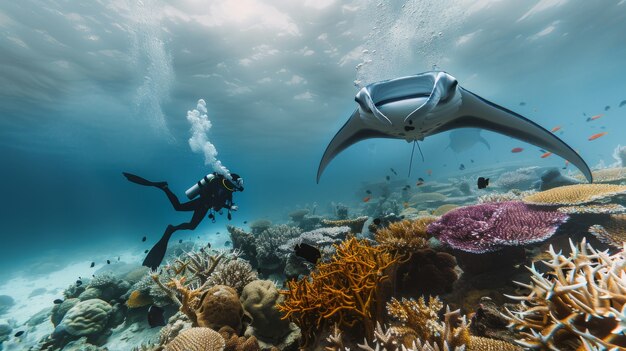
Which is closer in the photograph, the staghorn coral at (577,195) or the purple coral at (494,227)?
the purple coral at (494,227)

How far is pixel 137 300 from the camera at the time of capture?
22.7 ft

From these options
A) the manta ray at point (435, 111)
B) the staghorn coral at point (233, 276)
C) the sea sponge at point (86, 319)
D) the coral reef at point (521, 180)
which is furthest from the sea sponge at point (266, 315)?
the coral reef at point (521, 180)

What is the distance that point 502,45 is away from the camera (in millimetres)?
23234

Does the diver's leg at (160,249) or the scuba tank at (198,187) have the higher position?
the scuba tank at (198,187)

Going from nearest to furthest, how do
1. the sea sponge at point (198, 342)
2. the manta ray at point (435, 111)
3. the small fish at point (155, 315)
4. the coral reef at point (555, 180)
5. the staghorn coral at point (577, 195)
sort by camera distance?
the sea sponge at point (198, 342)
the manta ray at point (435, 111)
the staghorn coral at point (577, 195)
the small fish at point (155, 315)
the coral reef at point (555, 180)

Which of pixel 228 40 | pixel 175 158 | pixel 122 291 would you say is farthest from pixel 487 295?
pixel 175 158

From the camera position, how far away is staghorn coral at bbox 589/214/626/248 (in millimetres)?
3381

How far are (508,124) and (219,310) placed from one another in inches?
223

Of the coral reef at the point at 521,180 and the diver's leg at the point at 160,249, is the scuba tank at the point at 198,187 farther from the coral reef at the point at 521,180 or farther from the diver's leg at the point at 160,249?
the coral reef at the point at 521,180

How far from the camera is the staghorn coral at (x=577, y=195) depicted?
13.7 feet

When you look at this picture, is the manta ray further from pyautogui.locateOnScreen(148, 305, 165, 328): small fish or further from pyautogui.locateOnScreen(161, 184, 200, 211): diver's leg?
pyautogui.locateOnScreen(161, 184, 200, 211): diver's leg

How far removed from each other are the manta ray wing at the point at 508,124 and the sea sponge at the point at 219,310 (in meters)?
4.82

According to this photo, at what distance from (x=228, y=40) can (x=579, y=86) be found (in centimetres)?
6052

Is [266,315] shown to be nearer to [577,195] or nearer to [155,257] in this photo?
[577,195]
